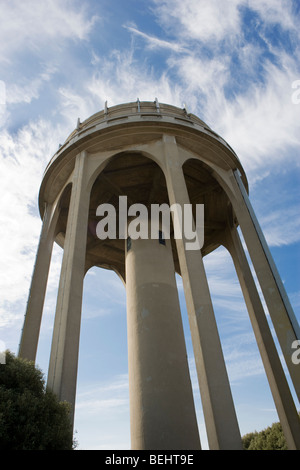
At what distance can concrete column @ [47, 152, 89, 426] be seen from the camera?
8211mm

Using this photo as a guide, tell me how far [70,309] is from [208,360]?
4.24 metres

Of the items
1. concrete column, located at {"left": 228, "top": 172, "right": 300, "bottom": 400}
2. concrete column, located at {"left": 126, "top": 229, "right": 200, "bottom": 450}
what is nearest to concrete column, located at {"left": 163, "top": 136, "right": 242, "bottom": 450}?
concrete column, located at {"left": 228, "top": 172, "right": 300, "bottom": 400}

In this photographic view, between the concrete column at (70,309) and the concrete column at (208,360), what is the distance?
3.36 metres

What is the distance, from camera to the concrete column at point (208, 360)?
688cm

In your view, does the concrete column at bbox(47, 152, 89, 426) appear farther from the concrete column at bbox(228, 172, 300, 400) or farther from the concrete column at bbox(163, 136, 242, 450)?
the concrete column at bbox(228, 172, 300, 400)

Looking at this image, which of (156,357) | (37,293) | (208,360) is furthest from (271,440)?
(37,293)

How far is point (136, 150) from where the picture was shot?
13.7m

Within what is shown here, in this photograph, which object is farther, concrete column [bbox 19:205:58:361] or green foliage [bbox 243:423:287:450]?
green foliage [bbox 243:423:287:450]

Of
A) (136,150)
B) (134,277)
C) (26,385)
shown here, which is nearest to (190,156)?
(136,150)

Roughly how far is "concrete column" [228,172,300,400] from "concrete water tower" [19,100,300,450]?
0.12 feet

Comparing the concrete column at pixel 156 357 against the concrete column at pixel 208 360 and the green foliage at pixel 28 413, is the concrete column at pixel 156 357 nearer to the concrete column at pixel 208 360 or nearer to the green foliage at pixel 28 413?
the concrete column at pixel 208 360
